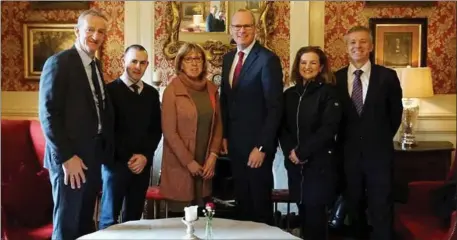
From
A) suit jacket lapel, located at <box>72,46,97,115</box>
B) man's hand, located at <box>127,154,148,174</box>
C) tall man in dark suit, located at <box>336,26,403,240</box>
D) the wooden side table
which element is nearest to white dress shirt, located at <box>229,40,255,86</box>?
tall man in dark suit, located at <box>336,26,403,240</box>

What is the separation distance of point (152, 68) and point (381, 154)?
Result: 6.52ft

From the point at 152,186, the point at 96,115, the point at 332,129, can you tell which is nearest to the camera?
the point at 96,115

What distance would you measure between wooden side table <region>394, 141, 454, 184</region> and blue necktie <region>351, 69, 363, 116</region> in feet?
3.36

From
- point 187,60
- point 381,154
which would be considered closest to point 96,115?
point 187,60

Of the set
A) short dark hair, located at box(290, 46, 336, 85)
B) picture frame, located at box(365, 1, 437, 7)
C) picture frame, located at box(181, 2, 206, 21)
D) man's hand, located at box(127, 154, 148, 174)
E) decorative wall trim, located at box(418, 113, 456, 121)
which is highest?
picture frame, located at box(365, 1, 437, 7)

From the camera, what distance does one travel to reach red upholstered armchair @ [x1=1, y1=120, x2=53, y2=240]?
3.30m

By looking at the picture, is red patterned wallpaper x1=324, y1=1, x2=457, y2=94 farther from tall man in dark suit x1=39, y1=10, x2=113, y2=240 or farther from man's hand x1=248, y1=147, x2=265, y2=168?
tall man in dark suit x1=39, y1=10, x2=113, y2=240

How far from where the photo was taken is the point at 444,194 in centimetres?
326

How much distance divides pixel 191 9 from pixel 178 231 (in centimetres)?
221

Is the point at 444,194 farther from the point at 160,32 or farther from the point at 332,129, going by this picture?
the point at 160,32

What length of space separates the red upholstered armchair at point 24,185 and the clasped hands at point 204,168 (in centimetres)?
92

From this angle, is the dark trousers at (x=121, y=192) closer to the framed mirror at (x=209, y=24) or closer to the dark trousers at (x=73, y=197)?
the dark trousers at (x=73, y=197)

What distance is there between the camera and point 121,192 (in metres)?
3.13

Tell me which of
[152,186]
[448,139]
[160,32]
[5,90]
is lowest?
[152,186]
